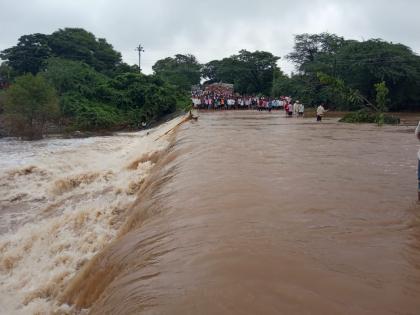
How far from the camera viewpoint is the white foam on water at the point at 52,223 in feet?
19.5

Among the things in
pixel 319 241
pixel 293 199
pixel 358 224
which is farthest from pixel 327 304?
pixel 293 199

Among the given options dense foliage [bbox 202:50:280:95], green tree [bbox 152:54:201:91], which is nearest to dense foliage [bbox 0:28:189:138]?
dense foliage [bbox 202:50:280:95]

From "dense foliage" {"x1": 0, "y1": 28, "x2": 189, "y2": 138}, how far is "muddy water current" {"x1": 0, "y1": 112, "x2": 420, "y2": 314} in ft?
95.4

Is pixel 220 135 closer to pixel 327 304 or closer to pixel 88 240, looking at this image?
pixel 88 240

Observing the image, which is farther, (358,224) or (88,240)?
(88,240)

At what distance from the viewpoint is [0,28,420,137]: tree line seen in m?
34.7

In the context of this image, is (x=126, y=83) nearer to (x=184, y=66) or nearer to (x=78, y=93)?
(x=78, y=93)

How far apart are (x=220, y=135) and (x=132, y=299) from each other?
12.4 meters

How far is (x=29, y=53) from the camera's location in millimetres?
52312

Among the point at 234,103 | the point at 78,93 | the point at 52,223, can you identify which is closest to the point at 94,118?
the point at 78,93

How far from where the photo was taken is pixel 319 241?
15.4 feet

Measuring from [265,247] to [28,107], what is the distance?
3315 centimetres

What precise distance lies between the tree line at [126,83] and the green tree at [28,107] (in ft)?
0.23

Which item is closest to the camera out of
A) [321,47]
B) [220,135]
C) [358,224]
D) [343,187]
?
[358,224]
